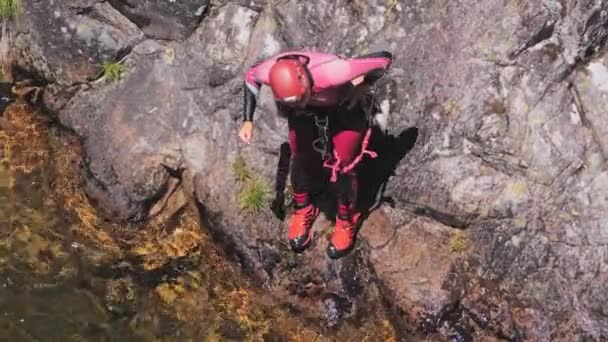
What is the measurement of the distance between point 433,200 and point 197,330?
245cm

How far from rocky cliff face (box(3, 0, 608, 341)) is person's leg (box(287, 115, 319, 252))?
0.17 meters

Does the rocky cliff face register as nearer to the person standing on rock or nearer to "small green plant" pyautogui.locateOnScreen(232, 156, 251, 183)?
"small green plant" pyautogui.locateOnScreen(232, 156, 251, 183)

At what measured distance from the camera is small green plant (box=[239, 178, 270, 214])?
7285 millimetres

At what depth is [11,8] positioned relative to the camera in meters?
8.48

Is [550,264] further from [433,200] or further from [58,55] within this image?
[58,55]

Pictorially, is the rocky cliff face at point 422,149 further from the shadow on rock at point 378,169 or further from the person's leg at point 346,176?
the person's leg at point 346,176

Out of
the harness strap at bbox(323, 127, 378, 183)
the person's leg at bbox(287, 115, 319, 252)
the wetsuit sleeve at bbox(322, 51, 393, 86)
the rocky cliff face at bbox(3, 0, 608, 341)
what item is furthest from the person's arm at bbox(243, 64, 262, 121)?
the rocky cliff face at bbox(3, 0, 608, 341)

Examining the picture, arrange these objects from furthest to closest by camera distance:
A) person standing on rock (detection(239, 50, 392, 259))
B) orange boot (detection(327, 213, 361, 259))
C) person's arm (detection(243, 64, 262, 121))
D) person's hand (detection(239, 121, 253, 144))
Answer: orange boot (detection(327, 213, 361, 259))
person's hand (detection(239, 121, 253, 144))
person's arm (detection(243, 64, 262, 121))
person standing on rock (detection(239, 50, 392, 259))

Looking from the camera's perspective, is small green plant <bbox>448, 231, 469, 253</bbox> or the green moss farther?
the green moss

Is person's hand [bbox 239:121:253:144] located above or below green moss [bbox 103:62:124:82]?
above

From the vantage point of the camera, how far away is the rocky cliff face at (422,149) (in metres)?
6.49

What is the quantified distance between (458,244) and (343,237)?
1.04 metres

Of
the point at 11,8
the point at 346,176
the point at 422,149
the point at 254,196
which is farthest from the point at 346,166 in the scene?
the point at 11,8

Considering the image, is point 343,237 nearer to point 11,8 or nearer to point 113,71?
point 113,71
